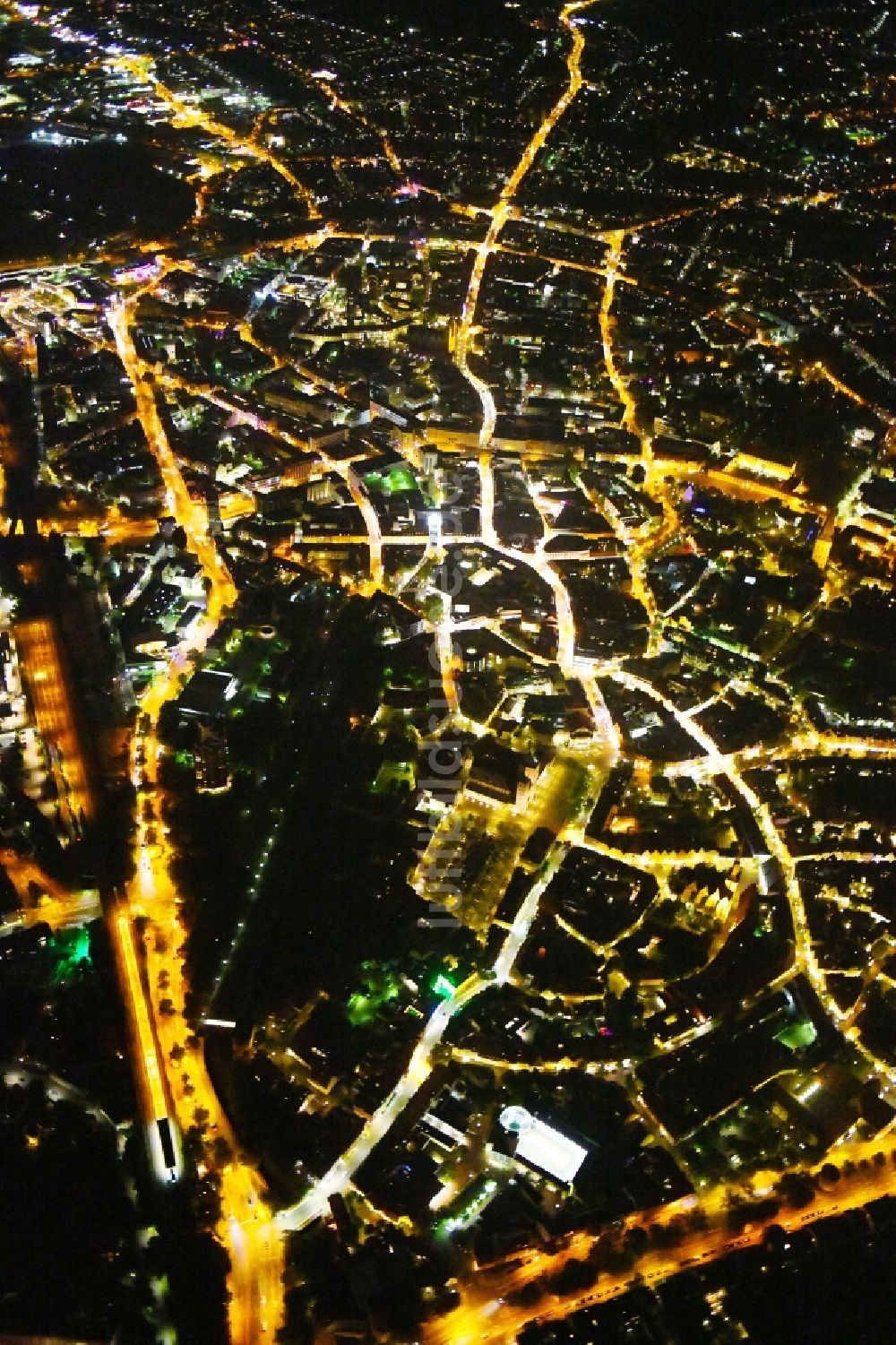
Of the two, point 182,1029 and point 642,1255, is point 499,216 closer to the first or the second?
point 182,1029

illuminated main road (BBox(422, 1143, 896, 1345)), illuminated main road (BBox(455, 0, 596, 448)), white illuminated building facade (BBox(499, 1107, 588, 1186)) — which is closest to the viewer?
illuminated main road (BBox(422, 1143, 896, 1345))

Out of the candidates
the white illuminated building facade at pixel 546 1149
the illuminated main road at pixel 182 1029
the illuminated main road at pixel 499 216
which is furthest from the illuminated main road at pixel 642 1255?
the illuminated main road at pixel 499 216

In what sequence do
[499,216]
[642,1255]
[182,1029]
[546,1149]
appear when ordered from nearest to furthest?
Result: 1. [642,1255]
2. [546,1149]
3. [182,1029]
4. [499,216]

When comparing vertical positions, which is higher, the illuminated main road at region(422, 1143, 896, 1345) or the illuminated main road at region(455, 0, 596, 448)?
the illuminated main road at region(455, 0, 596, 448)

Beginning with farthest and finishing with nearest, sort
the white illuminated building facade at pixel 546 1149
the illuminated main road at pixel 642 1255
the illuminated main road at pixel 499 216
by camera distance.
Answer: the illuminated main road at pixel 499 216 < the white illuminated building facade at pixel 546 1149 < the illuminated main road at pixel 642 1255

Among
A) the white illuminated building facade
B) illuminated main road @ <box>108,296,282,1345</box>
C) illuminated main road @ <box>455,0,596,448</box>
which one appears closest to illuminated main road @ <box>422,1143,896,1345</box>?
the white illuminated building facade

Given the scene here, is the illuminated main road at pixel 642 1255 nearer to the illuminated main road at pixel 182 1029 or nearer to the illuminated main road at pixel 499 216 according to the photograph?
the illuminated main road at pixel 182 1029

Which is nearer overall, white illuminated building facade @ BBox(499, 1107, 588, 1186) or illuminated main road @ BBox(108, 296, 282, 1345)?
illuminated main road @ BBox(108, 296, 282, 1345)

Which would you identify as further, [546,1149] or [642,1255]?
[546,1149]

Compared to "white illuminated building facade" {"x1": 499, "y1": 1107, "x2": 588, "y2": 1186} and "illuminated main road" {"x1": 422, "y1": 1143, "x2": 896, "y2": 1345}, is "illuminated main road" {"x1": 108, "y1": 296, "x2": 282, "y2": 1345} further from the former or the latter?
"white illuminated building facade" {"x1": 499, "y1": 1107, "x2": 588, "y2": 1186}

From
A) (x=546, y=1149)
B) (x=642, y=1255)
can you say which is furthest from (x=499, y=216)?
(x=642, y=1255)

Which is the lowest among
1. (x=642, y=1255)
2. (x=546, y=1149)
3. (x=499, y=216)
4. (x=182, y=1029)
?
(x=642, y=1255)
